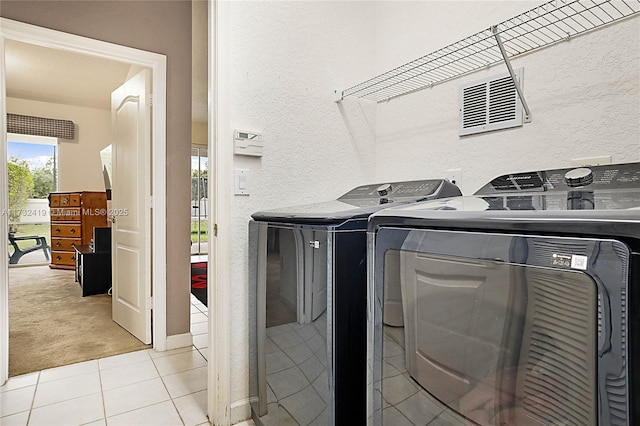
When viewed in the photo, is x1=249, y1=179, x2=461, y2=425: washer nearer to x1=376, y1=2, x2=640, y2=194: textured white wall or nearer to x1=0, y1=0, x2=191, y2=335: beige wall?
x1=376, y1=2, x2=640, y2=194: textured white wall

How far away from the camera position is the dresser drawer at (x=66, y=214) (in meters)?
5.55

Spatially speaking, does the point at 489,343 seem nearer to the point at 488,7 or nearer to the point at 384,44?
the point at 488,7

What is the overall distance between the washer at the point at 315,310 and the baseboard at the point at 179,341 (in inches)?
54.7

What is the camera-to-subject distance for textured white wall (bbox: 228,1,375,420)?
1666 millimetres

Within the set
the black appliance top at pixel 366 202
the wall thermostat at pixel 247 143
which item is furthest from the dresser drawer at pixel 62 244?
the black appliance top at pixel 366 202

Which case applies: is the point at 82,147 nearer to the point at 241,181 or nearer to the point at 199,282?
the point at 199,282

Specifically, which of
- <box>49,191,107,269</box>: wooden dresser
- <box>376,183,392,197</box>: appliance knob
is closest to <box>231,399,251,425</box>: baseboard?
<box>376,183,392,197</box>: appliance knob

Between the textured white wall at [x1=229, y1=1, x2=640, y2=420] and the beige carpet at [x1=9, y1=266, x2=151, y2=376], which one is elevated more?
the textured white wall at [x1=229, y1=1, x2=640, y2=420]

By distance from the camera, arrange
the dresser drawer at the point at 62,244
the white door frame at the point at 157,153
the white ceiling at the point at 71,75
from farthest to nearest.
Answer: the dresser drawer at the point at 62,244 < the white ceiling at the point at 71,75 < the white door frame at the point at 157,153

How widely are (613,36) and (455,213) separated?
1009mm

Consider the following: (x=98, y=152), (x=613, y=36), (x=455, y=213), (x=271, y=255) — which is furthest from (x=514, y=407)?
(x=98, y=152)

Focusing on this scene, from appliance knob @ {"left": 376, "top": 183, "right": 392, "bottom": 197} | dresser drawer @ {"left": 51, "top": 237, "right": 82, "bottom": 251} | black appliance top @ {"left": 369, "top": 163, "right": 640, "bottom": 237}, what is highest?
appliance knob @ {"left": 376, "top": 183, "right": 392, "bottom": 197}

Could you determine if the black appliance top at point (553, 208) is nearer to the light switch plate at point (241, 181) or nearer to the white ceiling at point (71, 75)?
the light switch plate at point (241, 181)

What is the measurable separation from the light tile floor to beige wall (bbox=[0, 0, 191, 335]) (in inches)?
15.3
